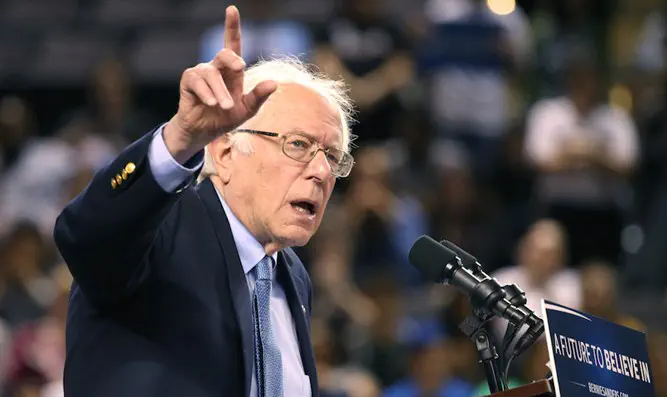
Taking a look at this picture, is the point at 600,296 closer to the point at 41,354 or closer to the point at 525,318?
the point at 41,354

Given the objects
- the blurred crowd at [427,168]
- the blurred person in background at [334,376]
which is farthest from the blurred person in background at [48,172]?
the blurred person in background at [334,376]

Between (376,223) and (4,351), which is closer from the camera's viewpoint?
(4,351)

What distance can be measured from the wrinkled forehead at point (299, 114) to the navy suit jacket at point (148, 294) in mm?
291

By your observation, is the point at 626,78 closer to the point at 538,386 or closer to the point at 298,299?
the point at 298,299

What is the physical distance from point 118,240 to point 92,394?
0.41 m

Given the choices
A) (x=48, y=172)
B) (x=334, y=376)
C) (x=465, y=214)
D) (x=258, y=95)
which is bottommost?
(x=258, y=95)

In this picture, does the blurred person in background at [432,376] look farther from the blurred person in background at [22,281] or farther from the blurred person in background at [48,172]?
the blurred person in background at [48,172]

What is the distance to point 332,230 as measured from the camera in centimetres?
716

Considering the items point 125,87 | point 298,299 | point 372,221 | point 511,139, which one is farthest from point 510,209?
point 298,299

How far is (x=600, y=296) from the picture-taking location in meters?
6.67

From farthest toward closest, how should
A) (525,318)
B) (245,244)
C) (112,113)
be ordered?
(112,113) → (245,244) → (525,318)

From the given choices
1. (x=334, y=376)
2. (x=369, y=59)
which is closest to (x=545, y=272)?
(x=334, y=376)

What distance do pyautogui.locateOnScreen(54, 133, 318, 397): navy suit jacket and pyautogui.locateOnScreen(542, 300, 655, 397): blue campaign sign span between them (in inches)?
28.6

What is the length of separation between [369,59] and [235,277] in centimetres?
542
